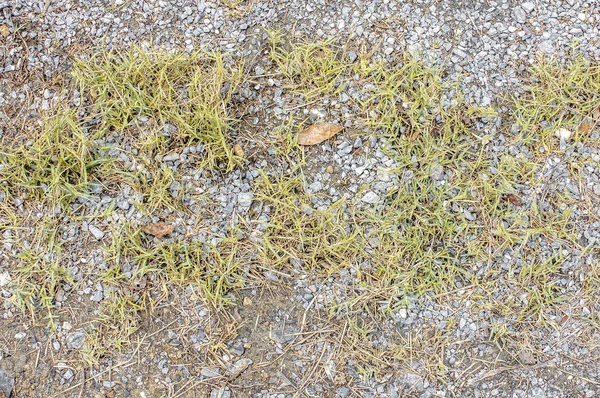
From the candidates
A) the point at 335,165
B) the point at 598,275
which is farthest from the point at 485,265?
the point at 335,165

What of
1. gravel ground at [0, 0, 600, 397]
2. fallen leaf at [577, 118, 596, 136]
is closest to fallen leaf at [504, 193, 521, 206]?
gravel ground at [0, 0, 600, 397]

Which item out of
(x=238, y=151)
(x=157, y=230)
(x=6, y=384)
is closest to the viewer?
(x=6, y=384)

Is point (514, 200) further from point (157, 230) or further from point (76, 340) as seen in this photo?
point (76, 340)

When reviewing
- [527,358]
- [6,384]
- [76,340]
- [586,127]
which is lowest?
[527,358]

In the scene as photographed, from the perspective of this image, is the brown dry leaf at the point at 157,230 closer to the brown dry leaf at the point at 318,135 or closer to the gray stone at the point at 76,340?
the gray stone at the point at 76,340

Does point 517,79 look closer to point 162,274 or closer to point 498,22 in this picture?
point 498,22

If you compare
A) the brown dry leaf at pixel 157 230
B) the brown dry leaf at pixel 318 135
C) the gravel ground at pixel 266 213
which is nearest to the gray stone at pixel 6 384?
the gravel ground at pixel 266 213

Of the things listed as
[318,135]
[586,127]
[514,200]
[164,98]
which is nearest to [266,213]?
[318,135]
